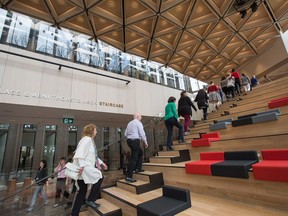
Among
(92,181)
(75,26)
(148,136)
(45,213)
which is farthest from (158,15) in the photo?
(45,213)

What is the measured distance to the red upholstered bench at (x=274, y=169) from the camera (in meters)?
1.53

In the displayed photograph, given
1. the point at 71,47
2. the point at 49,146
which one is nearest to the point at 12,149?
the point at 49,146

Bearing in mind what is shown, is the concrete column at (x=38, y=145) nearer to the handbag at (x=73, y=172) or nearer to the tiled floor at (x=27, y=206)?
the tiled floor at (x=27, y=206)

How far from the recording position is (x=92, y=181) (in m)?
2.30

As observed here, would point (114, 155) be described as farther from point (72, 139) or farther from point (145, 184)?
point (72, 139)

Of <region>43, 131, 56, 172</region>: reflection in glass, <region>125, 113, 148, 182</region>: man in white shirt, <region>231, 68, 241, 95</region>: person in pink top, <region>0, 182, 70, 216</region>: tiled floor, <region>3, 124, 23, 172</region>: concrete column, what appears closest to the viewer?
<region>125, 113, 148, 182</region>: man in white shirt

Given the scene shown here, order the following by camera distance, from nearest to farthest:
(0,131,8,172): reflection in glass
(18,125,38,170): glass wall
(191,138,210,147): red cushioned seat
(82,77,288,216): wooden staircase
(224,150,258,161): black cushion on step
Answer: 1. (82,77,288,216): wooden staircase
2. (224,150,258,161): black cushion on step
3. (191,138,210,147): red cushioned seat
4. (0,131,8,172): reflection in glass
5. (18,125,38,170): glass wall

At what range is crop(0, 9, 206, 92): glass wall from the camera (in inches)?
203

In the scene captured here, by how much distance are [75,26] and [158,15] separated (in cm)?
374

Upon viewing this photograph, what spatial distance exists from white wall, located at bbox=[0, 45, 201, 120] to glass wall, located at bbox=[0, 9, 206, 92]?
1.12ft

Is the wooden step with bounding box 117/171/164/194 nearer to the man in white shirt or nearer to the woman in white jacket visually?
the man in white shirt

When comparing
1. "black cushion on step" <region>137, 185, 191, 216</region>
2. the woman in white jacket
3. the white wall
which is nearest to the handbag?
the woman in white jacket

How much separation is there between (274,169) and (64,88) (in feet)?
18.9

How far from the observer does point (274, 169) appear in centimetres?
158
